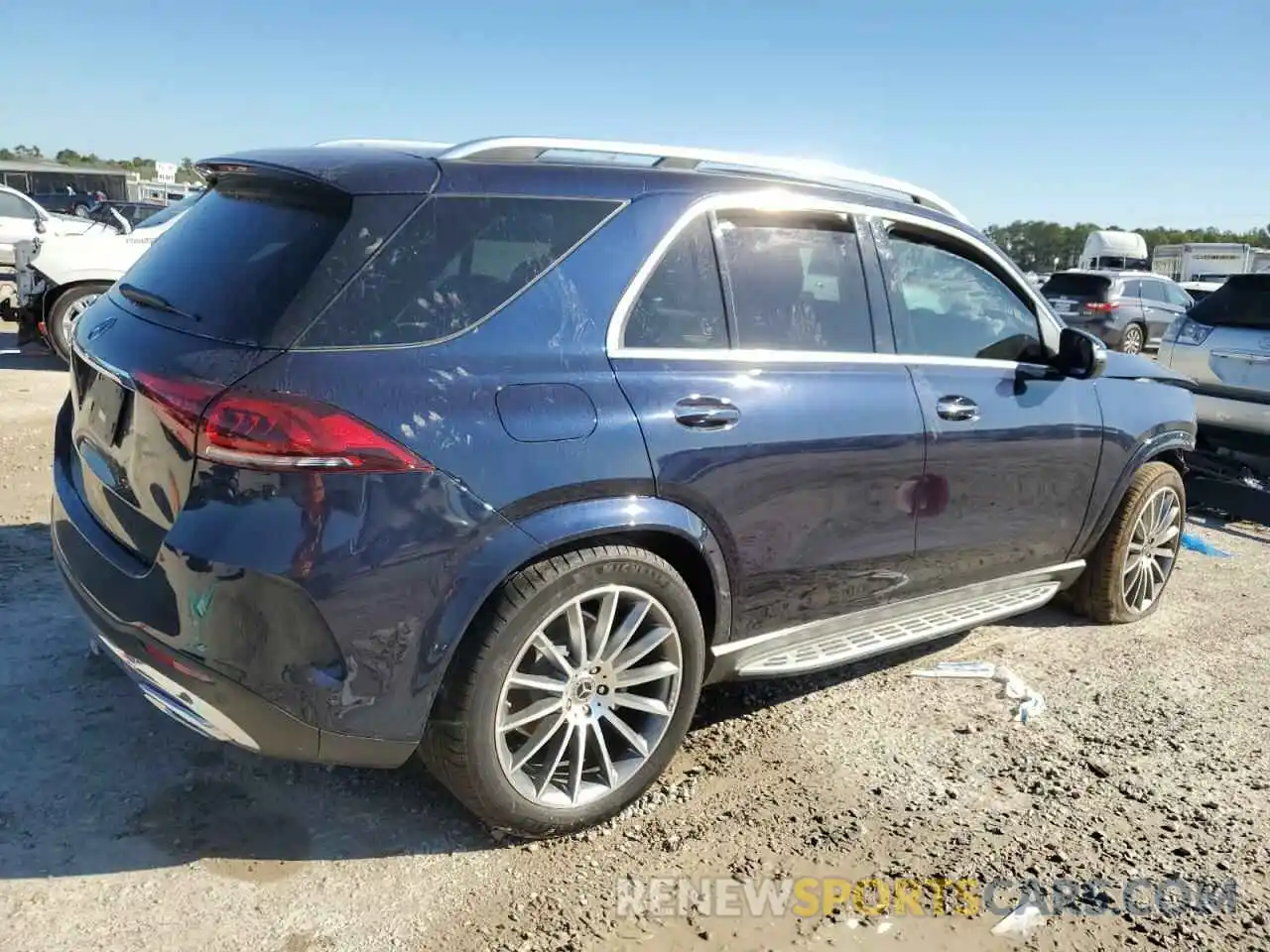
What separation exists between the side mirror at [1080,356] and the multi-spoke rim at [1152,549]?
0.95m

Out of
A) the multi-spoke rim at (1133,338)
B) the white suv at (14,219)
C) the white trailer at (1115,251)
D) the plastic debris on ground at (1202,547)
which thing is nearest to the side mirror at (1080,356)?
the plastic debris on ground at (1202,547)

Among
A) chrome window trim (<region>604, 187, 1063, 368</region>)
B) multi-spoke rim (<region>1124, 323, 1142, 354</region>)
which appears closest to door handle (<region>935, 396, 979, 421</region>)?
chrome window trim (<region>604, 187, 1063, 368</region>)

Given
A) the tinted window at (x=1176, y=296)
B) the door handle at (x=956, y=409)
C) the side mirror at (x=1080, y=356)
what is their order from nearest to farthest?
1. the door handle at (x=956, y=409)
2. the side mirror at (x=1080, y=356)
3. the tinted window at (x=1176, y=296)

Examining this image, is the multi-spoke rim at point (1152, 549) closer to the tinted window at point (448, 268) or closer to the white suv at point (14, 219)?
the tinted window at point (448, 268)

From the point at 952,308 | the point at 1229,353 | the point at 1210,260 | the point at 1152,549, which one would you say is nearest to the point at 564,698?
the point at 952,308

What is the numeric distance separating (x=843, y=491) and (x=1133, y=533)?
216cm

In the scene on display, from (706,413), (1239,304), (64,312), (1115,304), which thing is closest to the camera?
(706,413)

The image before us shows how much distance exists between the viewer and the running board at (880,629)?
332 cm

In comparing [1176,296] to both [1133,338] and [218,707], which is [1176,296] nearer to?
[1133,338]

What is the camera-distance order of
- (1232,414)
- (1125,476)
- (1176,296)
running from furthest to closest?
1. (1176,296)
2. (1232,414)
3. (1125,476)

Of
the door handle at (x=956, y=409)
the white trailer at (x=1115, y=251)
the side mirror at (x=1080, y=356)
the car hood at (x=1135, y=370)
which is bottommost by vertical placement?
the door handle at (x=956, y=409)

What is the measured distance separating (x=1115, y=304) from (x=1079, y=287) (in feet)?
2.48

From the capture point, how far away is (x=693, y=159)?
3.24 m

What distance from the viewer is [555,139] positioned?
9.97 feet
